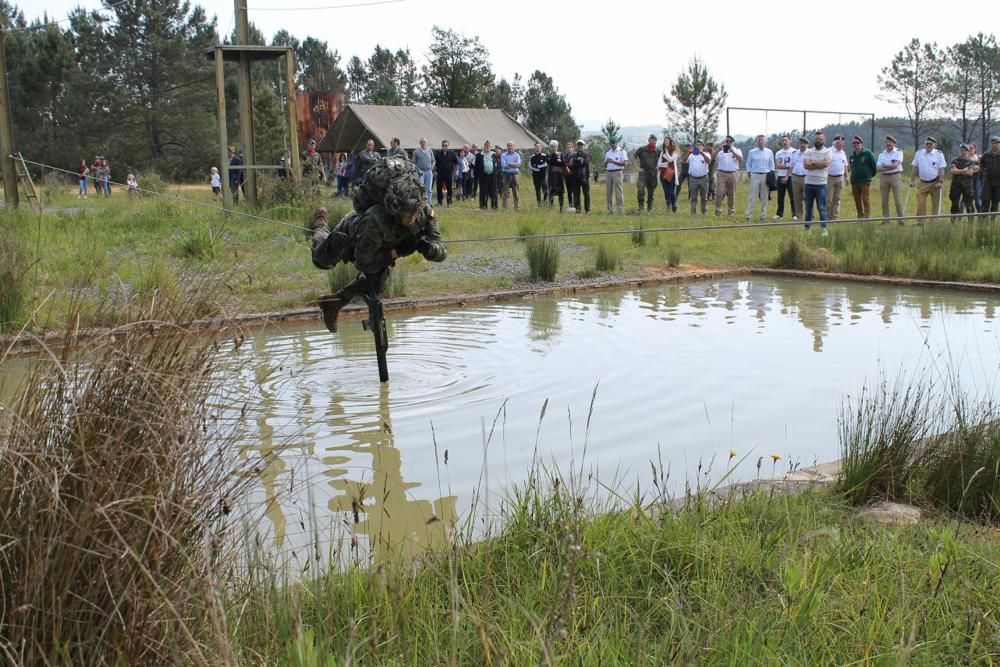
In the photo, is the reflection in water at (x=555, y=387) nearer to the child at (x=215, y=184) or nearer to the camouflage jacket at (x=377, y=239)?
the camouflage jacket at (x=377, y=239)

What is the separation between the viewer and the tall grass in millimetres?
2398

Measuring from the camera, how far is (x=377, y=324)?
7.03 meters

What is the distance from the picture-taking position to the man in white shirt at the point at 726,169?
20219mm

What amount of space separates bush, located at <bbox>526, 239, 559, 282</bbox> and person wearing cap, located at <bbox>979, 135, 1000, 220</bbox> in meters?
9.06

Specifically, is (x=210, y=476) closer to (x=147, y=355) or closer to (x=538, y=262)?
(x=147, y=355)

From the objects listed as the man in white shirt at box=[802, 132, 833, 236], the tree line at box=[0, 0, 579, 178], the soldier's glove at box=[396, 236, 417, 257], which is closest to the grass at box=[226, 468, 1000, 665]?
the soldier's glove at box=[396, 236, 417, 257]

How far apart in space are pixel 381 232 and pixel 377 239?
0.06 meters

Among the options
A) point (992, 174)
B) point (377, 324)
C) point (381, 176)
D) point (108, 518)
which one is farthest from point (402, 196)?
point (992, 174)

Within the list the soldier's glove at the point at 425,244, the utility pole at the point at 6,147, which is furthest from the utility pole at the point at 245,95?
the soldier's glove at the point at 425,244

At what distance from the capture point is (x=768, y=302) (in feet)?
38.0

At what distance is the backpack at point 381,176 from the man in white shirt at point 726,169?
14470 millimetres

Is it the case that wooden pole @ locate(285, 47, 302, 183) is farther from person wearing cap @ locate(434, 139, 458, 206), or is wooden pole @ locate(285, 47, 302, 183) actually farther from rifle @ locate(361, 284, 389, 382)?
rifle @ locate(361, 284, 389, 382)

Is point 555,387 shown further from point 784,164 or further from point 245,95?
point 784,164

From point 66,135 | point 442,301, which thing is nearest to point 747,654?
point 442,301
